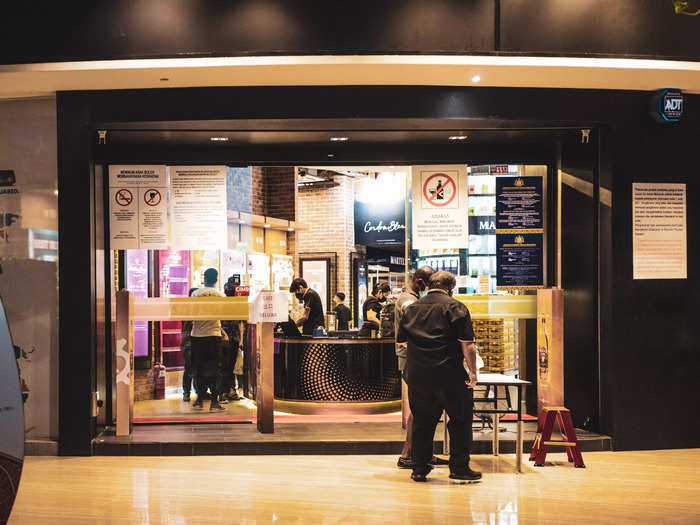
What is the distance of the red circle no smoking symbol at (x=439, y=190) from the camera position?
7883 mm

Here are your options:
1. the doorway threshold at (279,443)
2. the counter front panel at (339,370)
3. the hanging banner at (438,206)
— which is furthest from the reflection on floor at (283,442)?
the hanging banner at (438,206)

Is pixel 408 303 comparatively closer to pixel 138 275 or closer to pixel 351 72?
pixel 351 72

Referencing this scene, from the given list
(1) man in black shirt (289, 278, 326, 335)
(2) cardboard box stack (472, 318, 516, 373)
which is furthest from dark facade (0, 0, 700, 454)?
(1) man in black shirt (289, 278, 326, 335)

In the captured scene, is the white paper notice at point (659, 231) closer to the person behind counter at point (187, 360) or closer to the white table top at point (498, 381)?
the white table top at point (498, 381)

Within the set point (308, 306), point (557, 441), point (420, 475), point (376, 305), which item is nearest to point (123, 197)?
point (308, 306)

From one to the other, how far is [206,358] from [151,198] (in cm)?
192

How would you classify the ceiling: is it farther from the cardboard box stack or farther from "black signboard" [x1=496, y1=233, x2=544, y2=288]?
the cardboard box stack

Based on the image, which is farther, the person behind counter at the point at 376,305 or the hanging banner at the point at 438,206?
the person behind counter at the point at 376,305

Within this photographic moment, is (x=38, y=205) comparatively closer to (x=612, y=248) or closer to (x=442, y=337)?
(x=442, y=337)

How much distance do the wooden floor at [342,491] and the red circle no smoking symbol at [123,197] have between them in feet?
8.27

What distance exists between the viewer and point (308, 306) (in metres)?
8.95

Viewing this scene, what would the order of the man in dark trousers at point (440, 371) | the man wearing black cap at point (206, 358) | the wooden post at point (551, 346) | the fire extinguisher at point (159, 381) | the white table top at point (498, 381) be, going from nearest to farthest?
the man in dark trousers at point (440, 371) → the white table top at point (498, 381) → the wooden post at point (551, 346) → the man wearing black cap at point (206, 358) → the fire extinguisher at point (159, 381)

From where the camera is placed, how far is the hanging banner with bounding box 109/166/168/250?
24.4 feet

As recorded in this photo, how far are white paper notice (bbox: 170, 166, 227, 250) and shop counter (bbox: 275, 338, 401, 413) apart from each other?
1682 mm
